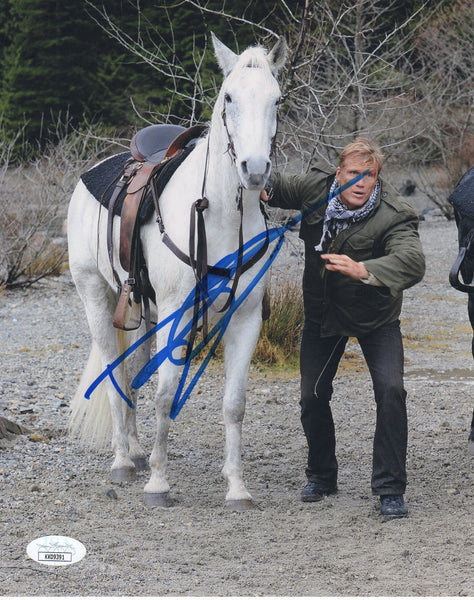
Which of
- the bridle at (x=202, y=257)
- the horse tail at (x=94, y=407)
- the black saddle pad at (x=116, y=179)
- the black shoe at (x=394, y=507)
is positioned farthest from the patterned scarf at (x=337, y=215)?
the horse tail at (x=94, y=407)

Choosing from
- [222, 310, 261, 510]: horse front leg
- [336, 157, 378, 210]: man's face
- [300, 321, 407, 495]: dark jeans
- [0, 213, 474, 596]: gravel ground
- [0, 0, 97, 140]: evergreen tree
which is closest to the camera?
[0, 213, 474, 596]: gravel ground

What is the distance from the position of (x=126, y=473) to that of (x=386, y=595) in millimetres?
1972

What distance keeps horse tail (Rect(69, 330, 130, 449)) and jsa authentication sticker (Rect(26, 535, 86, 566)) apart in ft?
4.92

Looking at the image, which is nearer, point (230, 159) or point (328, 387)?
point (230, 159)

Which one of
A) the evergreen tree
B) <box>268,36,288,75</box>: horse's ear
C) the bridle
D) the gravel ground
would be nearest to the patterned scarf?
the bridle

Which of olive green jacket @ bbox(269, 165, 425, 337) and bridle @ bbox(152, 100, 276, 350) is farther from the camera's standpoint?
→ bridle @ bbox(152, 100, 276, 350)

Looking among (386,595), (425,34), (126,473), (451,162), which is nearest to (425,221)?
(451,162)

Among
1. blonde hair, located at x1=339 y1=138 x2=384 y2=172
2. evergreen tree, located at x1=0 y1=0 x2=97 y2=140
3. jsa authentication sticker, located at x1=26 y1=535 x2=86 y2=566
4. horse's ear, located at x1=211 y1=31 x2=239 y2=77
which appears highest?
evergreen tree, located at x1=0 y1=0 x2=97 y2=140

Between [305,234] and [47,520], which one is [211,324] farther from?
[47,520]

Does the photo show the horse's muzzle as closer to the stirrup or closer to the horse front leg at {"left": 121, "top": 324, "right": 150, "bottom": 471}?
the stirrup

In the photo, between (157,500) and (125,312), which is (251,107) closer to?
(125,312)

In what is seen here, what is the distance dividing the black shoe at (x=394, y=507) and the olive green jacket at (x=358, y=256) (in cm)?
79

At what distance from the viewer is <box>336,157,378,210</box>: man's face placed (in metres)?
3.92

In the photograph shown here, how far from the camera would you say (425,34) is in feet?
60.3
